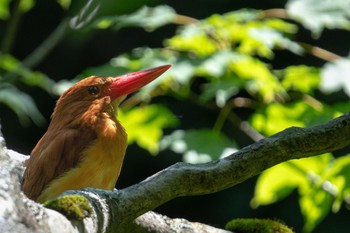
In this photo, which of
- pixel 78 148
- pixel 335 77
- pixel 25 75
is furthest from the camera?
pixel 25 75

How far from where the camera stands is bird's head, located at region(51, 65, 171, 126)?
3.13m

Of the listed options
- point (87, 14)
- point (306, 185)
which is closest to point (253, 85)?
point (306, 185)

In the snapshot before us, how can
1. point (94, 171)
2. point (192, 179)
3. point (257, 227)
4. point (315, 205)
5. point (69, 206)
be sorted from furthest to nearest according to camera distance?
point (315, 205) → point (94, 171) → point (257, 227) → point (192, 179) → point (69, 206)

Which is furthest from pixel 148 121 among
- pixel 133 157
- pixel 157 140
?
pixel 133 157

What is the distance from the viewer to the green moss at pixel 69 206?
1369 mm

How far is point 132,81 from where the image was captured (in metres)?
3.19

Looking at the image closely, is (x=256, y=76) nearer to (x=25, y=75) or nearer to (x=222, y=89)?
(x=222, y=89)

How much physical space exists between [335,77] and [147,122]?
0.74 metres

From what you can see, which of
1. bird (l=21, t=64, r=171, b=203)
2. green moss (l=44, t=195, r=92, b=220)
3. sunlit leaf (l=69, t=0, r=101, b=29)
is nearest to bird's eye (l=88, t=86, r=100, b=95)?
bird (l=21, t=64, r=171, b=203)

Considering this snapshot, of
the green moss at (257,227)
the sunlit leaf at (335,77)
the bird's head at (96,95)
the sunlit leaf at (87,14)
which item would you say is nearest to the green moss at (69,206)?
the sunlit leaf at (87,14)

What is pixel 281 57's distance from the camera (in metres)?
5.27

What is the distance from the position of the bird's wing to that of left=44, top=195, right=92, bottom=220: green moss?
130 cm

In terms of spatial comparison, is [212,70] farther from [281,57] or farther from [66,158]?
[281,57]

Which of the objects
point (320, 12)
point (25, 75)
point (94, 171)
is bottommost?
point (25, 75)
